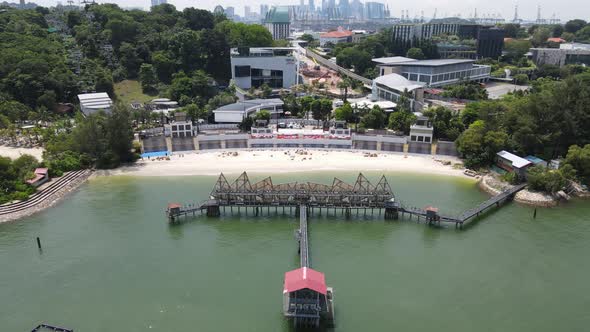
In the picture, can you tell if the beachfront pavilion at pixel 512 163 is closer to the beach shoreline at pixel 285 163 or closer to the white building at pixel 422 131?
the beach shoreline at pixel 285 163

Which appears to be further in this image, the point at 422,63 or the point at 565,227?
the point at 422,63

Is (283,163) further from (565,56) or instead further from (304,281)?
(565,56)

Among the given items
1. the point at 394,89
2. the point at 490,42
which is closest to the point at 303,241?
the point at 394,89

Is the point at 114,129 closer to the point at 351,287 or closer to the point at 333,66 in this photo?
A: the point at 351,287

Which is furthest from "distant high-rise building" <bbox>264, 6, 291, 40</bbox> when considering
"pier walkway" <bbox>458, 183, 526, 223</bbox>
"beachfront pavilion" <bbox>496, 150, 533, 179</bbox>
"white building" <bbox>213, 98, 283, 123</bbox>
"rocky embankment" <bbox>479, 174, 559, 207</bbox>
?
"pier walkway" <bbox>458, 183, 526, 223</bbox>

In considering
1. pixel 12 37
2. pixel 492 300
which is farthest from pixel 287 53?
pixel 492 300

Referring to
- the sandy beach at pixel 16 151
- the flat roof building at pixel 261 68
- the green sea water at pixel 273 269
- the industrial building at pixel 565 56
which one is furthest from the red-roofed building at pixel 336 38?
the green sea water at pixel 273 269
